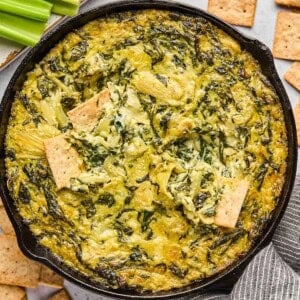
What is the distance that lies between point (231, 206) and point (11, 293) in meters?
1.39

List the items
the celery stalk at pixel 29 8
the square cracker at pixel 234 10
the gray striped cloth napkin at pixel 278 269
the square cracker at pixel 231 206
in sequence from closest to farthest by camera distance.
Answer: the square cracker at pixel 231 206, the gray striped cloth napkin at pixel 278 269, the celery stalk at pixel 29 8, the square cracker at pixel 234 10

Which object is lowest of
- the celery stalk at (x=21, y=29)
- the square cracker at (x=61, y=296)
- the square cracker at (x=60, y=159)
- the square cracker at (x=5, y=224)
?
the square cracker at (x=61, y=296)

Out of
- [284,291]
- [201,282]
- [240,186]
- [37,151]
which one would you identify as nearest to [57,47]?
[37,151]

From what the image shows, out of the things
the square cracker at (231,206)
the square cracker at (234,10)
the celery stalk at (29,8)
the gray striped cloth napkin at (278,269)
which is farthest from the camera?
the square cracker at (234,10)

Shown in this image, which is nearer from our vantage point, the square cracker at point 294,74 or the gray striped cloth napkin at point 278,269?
the gray striped cloth napkin at point 278,269

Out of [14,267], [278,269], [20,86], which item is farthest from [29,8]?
[278,269]

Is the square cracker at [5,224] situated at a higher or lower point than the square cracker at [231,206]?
lower

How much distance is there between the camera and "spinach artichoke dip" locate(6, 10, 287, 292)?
314 cm

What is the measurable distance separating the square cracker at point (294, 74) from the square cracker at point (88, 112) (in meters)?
1.11

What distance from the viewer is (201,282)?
3.21 meters

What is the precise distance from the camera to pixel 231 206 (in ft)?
10.1

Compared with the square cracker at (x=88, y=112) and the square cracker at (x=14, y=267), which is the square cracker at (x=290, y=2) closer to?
the square cracker at (x=88, y=112)

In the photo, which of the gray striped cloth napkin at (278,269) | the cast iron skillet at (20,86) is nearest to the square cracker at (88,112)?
the cast iron skillet at (20,86)

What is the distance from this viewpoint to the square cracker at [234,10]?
3.77m
